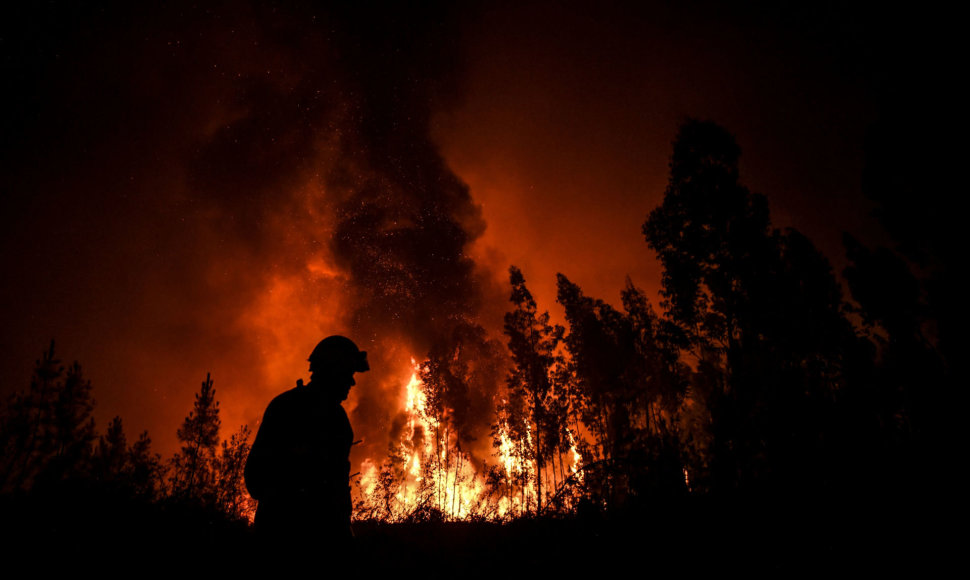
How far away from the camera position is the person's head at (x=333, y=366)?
147 inches

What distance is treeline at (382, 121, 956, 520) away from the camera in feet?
17.4

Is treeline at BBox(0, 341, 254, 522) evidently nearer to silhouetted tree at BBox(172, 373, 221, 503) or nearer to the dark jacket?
silhouetted tree at BBox(172, 373, 221, 503)

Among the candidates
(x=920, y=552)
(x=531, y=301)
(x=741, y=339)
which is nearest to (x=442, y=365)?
(x=531, y=301)

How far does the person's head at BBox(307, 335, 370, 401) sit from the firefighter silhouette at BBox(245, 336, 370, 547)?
10 millimetres

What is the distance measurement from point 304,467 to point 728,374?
847 cm

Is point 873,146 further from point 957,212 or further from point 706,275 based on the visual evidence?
point 706,275

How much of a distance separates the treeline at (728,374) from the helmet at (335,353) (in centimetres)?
393

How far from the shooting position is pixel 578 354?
28891mm

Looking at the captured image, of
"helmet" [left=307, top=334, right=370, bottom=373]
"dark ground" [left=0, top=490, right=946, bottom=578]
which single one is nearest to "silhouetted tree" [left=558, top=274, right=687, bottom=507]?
"dark ground" [left=0, top=490, right=946, bottom=578]

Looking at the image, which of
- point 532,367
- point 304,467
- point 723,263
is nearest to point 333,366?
point 304,467

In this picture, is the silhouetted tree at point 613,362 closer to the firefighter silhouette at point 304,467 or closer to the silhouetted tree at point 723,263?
the silhouetted tree at point 723,263

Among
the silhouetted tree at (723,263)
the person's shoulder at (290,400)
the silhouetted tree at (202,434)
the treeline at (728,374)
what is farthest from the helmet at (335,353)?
the silhouetted tree at (202,434)

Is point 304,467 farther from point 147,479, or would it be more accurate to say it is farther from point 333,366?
point 147,479

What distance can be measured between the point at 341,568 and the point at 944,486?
6374 millimetres
